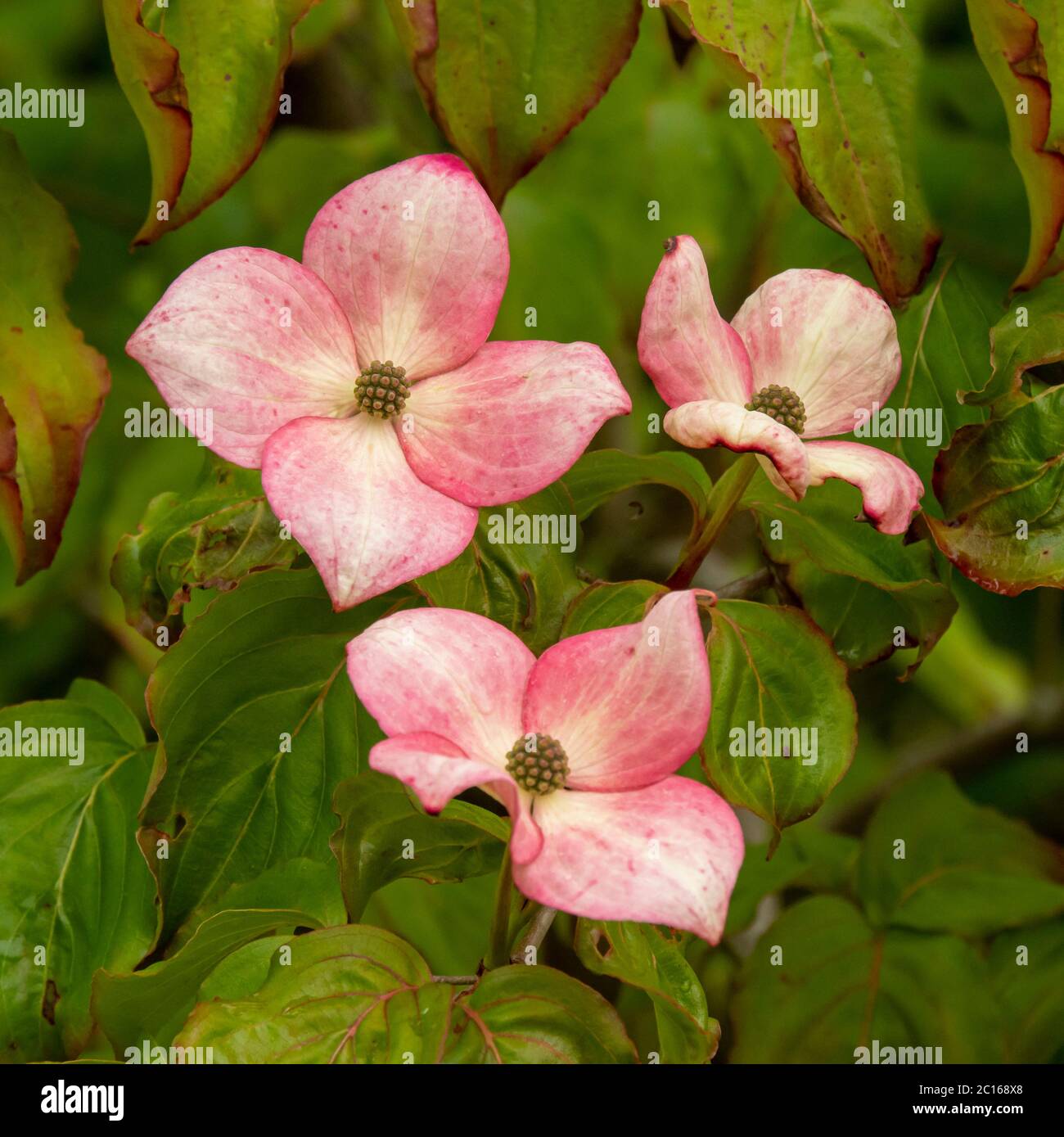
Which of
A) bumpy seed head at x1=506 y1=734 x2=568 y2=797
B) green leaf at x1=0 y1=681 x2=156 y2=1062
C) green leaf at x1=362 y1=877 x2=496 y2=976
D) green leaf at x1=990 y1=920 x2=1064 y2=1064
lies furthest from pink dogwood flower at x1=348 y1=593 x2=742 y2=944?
green leaf at x1=990 y1=920 x2=1064 y2=1064

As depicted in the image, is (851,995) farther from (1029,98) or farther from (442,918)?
(1029,98)

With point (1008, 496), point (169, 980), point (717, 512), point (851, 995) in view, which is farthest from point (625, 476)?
point (851, 995)

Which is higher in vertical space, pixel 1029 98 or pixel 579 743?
pixel 1029 98

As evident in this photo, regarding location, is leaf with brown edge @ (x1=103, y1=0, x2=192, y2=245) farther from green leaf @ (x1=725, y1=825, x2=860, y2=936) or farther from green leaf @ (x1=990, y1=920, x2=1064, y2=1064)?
green leaf @ (x1=990, y1=920, x2=1064, y2=1064)

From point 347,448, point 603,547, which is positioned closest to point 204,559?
point 347,448

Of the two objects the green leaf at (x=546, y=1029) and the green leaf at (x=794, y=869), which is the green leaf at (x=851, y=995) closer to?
the green leaf at (x=794, y=869)
